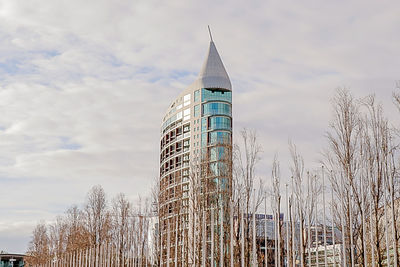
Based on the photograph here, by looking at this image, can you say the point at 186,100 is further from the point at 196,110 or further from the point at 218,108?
the point at 218,108

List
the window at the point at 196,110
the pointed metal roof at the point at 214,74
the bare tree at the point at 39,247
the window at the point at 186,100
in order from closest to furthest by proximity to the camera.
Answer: the bare tree at the point at 39,247, the pointed metal roof at the point at 214,74, the window at the point at 196,110, the window at the point at 186,100

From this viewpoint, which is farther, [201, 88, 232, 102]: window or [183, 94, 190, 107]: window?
[183, 94, 190, 107]: window

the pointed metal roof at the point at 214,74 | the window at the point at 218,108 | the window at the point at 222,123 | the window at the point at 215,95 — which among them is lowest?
the window at the point at 222,123

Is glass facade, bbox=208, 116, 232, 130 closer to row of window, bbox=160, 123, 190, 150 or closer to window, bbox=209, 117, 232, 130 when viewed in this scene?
window, bbox=209, 117, 232, 130

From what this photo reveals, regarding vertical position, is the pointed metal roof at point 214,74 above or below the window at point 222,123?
above

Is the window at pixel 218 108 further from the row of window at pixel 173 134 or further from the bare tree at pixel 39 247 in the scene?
the bare tree at pixel 39 247

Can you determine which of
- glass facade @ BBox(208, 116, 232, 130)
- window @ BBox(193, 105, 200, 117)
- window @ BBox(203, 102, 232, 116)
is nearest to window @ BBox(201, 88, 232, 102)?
window @ BBox(203, 102, 232, 116)

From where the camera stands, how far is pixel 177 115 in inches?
3228

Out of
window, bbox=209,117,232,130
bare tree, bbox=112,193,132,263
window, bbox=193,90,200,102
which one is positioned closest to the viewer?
bare tree, bbox=112,193,132,263

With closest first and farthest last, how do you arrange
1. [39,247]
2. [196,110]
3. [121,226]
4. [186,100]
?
[121,226]
[39,247]
[196,110]
[186,100]

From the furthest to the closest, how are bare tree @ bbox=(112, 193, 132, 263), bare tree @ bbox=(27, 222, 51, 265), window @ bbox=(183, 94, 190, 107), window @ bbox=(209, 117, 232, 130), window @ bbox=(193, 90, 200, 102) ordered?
1. window @ bbox=(183, 94, 190, 107)
2. window @ bbox=(193, 90, 200, 102)
3. window @ bbox=(209, 117, 232, 130)
4. bare tree @ bbox=(27, 222, 51, 265)
5. bare tree @ bbox=(112, 193, 132, 263)

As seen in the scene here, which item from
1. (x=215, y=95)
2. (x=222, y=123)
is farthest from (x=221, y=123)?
(x=215, y=95)

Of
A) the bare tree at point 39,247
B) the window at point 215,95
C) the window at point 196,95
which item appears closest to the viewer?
the bare tree at point 39,247

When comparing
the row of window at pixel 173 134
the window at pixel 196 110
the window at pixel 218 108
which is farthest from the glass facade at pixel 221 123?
the row of window at pixel 173 134
